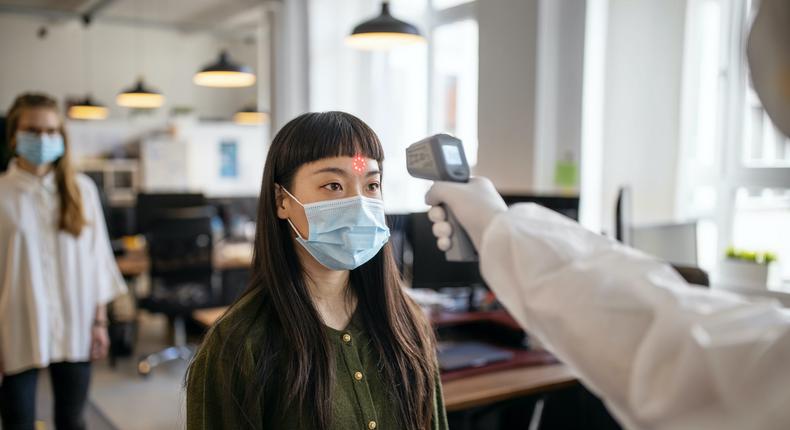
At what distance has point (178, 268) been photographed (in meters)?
4.53

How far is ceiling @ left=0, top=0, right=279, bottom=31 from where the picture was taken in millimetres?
7637

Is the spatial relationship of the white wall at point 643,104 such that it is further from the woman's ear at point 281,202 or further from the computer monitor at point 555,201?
the woman's ear at point 281,202

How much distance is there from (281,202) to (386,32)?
199cm

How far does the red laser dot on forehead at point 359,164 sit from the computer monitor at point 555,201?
55.9 inches

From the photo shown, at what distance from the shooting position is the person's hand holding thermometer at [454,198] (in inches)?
35.3

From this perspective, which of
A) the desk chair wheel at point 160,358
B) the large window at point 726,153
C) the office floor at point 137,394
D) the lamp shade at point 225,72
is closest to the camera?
the large window at point 726,153

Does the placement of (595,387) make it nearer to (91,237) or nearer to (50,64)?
(91,237)

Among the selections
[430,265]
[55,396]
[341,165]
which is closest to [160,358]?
[55,396]

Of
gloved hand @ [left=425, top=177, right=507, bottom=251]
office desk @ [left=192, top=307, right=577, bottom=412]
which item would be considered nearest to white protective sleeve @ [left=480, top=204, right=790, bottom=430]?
gloved hand @ [left=425, top=177, right=507, bottom=251]

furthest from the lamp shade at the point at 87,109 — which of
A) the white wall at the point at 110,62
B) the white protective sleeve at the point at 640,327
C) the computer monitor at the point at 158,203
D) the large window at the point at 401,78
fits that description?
the white protective sleeve at the point at 640,327

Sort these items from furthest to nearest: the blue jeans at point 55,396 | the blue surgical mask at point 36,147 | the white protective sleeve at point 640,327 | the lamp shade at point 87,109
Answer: the lamp shade at point 87,109, the blue surgical mask at point 36,147, the blue jeans at point 55,396, the white protective sleeve at point 640,327

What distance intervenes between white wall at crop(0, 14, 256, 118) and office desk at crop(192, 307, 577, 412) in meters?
6.92

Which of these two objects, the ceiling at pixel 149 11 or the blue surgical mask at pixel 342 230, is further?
the ceiling at pixel 149 11

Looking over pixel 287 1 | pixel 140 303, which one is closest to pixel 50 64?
pixel 287 1
